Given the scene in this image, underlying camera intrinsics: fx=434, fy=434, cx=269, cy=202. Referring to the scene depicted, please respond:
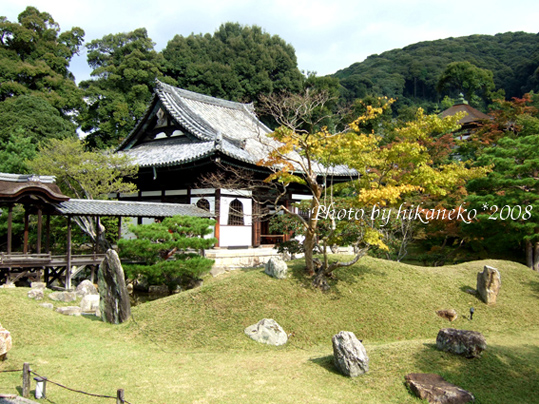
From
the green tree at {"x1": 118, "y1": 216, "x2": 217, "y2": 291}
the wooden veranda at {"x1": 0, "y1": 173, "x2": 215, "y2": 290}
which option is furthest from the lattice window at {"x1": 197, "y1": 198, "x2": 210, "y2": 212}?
the green tree at {"x1": 118, "y1": 216, "x2": 217, "y2": 291}

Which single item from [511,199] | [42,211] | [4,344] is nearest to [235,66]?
[42,211]

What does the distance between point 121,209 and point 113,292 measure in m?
5.93

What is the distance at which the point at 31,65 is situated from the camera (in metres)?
36.3

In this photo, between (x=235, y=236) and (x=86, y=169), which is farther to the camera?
(x=235, y=236)

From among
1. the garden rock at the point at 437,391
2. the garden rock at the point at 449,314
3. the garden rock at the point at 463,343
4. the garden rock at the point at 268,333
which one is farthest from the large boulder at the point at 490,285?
the garden rock at the point at 268,333

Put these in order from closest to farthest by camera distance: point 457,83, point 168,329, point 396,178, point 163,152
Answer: point 168,329, point 396,178, point 163,152, point 457,83

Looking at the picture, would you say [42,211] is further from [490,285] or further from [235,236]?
[490,285]

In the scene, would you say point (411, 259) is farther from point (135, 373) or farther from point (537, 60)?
point (537, 60)

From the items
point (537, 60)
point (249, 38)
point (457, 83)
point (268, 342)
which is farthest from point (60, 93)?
point (537, 60)

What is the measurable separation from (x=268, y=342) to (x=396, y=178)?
22.0 feet

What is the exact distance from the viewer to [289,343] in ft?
31.3

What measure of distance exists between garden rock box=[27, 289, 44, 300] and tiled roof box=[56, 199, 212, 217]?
285 cm

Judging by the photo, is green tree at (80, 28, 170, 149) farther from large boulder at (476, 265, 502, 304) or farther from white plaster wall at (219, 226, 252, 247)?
large boulder at (476, 265, 502, 304)

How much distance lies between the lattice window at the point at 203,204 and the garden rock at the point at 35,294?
7.71m
